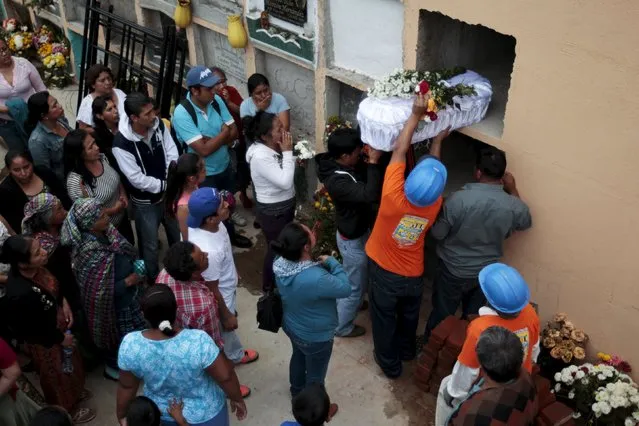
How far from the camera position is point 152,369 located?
10.3ft

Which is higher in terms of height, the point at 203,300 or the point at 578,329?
the point at 203,300

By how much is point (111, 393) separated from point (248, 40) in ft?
12.1

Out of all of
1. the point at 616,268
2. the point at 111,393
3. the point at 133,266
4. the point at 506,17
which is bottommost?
the point at 111,393

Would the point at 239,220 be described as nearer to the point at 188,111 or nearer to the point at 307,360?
the point at 188,111

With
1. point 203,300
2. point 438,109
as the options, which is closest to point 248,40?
point 438,109

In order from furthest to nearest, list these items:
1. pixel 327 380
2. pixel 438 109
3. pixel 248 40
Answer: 1. pixel 248 40
2. pixel 327 380
3. pixel 438 109

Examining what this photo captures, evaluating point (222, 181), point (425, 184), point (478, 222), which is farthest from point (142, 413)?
point (222, 181)

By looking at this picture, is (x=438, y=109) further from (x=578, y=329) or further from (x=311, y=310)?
(x=578, y=329)

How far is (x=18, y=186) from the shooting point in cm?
477

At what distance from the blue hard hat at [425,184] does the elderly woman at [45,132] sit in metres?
3.41

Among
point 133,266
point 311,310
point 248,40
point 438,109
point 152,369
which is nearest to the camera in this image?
point 152,369

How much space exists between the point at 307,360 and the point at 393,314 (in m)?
0.82

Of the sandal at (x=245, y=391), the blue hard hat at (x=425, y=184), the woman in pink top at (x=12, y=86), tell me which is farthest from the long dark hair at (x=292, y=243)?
the woman in pink top at (x=12, y=86)

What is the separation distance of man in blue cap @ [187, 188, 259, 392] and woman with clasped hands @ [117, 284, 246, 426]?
0.77 metres
